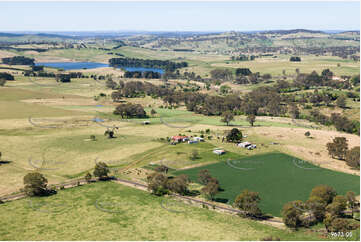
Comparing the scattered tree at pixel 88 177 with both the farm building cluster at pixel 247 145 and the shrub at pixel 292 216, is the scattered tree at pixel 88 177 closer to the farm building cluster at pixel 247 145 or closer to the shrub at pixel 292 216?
the shrub at pixel 292 216

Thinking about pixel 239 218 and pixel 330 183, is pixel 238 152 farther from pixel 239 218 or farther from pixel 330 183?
pixel 239 218

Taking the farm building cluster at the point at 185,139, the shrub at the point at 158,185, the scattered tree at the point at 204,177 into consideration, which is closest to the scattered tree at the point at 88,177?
the shrub at the point at 158,185

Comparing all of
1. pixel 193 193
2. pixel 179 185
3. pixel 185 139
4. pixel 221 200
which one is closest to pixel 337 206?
pixel 221 200

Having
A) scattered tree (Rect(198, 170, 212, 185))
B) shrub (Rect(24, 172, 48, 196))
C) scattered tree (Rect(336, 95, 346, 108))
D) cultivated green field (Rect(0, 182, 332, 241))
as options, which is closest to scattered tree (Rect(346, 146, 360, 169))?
cultivated green field (Rect(0, 182, 332, 241))

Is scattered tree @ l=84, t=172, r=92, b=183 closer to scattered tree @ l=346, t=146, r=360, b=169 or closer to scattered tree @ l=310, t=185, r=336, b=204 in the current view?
scattered tree @ l=310, t=185, r=336, b=204

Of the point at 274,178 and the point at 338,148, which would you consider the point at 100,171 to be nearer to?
the point at 274,178
